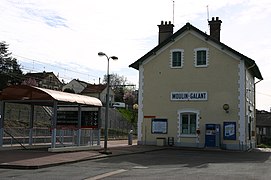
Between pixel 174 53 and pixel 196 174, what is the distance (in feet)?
59.4

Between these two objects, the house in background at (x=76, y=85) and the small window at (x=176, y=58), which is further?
the house in background at (x=76, y=85)

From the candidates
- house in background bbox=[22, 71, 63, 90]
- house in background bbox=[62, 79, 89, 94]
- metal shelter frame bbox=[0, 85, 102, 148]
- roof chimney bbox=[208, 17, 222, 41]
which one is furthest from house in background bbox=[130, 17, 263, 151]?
house in background bbox=[62, 79, 89, 94]

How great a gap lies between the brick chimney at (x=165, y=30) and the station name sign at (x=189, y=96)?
17.2 ft

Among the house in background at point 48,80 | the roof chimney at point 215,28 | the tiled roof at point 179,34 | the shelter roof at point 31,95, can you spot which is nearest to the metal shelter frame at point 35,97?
the shelter roof at point 31,95

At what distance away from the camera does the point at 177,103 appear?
30078 mm

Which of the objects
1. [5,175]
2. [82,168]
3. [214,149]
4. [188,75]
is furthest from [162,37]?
[5,175]

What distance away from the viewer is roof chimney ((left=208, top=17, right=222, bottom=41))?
1236 inches

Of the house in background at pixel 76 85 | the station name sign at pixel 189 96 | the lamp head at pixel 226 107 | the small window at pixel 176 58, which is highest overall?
the house in background at pixel 76 85

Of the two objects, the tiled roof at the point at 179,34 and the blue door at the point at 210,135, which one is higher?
the tiled roof at the point at 179,34

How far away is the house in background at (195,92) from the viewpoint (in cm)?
2827

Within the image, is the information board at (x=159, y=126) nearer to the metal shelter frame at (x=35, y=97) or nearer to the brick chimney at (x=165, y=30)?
the brick chimney at (x=165, y=30)

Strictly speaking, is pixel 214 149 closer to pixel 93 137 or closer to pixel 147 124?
pixel 147 124

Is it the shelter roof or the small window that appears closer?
the shelter roof

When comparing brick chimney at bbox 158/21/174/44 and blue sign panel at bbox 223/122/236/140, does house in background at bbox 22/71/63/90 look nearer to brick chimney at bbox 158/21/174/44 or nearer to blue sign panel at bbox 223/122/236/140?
brick chimney at bbox 158/21/174/44
